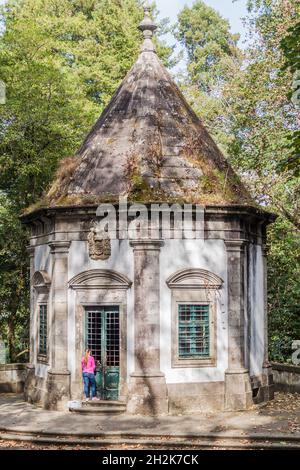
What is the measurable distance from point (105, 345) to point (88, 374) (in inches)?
32.1

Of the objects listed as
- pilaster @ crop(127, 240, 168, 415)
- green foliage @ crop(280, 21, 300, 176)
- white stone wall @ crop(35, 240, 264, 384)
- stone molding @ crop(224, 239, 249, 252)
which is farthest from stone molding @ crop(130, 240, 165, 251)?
green foliage @ crop(280, 21, 300, 176)

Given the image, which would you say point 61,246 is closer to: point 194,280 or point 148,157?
point 148,157

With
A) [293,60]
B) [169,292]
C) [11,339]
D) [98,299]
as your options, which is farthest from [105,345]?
[11,339]

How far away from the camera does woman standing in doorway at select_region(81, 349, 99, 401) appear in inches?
664

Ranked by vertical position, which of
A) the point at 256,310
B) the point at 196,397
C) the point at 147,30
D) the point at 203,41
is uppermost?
the point at 203,41

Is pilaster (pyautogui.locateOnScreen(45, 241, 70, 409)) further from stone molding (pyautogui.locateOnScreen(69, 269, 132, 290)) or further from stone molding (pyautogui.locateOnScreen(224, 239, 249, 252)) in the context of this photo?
stone molding (pyautogui.locateOnScreen(224, 239, 249, 252))

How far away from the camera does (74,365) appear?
1736cm

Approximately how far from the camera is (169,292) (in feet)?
56.3

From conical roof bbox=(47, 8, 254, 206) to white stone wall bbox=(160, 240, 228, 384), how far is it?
3.76 feet

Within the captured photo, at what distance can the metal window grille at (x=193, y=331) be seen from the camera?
56.4 ft

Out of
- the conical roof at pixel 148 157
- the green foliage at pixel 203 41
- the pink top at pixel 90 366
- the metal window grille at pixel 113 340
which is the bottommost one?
the pink top at pixel 90 366

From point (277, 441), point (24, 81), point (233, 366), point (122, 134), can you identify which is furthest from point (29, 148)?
point (277, 441)

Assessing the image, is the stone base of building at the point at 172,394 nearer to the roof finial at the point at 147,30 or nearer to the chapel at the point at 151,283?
the chapel at the point at 151,283

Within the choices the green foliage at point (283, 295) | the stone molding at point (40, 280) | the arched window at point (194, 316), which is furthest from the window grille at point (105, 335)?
the green foliage at point (283, 295)
